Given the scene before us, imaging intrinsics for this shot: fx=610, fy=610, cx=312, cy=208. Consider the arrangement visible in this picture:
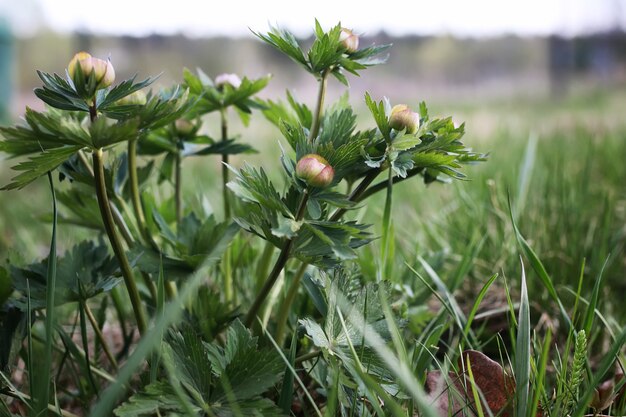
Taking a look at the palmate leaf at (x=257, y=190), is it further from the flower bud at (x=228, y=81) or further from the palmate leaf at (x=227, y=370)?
the flower bud at (x=228, y=81)

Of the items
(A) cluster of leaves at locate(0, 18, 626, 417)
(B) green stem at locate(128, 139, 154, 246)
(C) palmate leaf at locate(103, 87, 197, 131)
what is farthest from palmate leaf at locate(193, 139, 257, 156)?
(C) palmate leaf at locate(103, 87, 197, 131)

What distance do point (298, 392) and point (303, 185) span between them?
0.28m

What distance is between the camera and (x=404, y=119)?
A: 64 cm

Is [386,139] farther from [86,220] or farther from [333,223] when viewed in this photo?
[86,220]

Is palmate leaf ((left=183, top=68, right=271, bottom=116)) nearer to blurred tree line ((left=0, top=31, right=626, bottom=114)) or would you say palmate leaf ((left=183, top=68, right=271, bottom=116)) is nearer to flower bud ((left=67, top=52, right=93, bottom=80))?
flower bud ((left=67, top=52, right=93, bottom=80))

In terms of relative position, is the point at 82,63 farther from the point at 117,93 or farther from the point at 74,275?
the point at 74,275

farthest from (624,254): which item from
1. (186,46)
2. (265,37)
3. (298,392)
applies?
(186,46)

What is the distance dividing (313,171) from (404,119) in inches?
4.8

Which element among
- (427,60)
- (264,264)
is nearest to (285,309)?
(264,264)

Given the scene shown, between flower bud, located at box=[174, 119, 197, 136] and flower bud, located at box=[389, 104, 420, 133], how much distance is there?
1.07 ft

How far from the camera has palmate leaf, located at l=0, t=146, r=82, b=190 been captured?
57 cm

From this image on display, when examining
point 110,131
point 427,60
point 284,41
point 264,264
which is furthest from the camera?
point 427,60

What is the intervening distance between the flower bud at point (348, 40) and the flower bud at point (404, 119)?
110mm

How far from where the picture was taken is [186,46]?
34.3 feet
